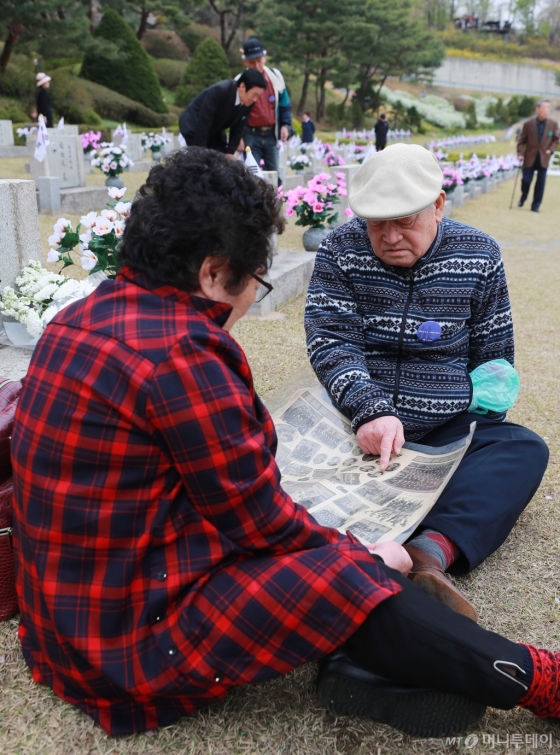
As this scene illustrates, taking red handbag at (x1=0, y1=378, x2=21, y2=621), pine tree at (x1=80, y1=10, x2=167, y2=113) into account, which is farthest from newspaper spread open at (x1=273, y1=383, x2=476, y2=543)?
pine tree at (x1=80, y1=10, x2=167, y2=113)

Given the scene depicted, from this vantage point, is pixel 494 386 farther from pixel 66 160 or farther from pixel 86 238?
pixel 66 160

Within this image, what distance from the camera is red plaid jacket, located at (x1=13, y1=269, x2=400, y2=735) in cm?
123

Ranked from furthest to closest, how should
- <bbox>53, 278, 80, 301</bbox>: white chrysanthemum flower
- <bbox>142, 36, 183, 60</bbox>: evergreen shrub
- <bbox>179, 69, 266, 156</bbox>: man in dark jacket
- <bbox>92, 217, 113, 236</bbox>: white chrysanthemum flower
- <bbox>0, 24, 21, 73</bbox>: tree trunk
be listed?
<bbox>142, 36, 183, 60</bbox>: evergreen shrub → <bbox>0, 24, 21, 73</bbox>: tree trunk → <bbox>179, 69, 266, 156</bbox>: man in dark jacket → <bbox>92, 217, 113, 236</bbox>: white chrysanthemum flower → <bbox>53, 278, 80, 301</bbox>: white chrysanthemum flower

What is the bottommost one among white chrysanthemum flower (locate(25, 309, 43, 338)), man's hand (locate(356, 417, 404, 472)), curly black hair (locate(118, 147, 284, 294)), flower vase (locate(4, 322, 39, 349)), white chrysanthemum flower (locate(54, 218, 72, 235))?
flower vase (locate(4, 322, 39, 349))

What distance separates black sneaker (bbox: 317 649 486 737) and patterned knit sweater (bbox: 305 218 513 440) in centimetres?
87

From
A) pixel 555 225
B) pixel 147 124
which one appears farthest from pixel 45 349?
pixel 147 124

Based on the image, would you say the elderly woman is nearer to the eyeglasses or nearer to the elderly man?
the eyeglasses

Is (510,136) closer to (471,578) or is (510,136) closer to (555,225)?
(555,225)

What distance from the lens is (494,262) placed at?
2.29m

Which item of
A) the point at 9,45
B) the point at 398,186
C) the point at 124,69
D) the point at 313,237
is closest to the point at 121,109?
the point at 124,69

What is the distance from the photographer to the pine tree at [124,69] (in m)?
21.6

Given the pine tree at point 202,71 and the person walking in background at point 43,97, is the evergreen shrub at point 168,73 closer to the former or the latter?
the pine tree at point 202,71

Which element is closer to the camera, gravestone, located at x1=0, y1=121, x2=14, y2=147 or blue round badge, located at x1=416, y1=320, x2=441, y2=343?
blue round badge, located at x1=416, y1=320, x2=441, y2=343

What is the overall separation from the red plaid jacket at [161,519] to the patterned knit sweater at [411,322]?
93 cm
